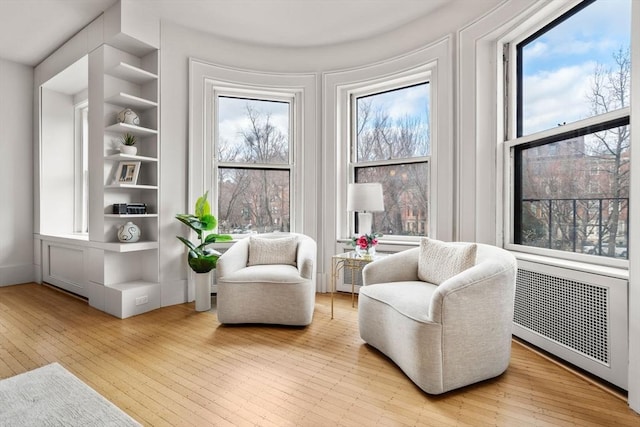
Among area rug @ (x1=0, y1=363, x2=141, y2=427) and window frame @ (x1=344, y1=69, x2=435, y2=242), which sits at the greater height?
window frame @ (x1=344, y1=69, x2=435, y2=242)

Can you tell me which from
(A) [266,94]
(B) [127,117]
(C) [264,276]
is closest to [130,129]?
(B) [127,117]

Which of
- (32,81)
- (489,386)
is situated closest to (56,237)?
(32,81)

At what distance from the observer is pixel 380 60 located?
372 centimetres

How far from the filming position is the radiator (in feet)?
6.16

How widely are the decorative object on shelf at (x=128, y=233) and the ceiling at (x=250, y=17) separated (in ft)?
7.15

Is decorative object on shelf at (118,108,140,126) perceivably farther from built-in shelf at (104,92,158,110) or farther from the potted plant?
the potted plant

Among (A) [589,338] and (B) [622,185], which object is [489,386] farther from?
(B) [622,185]

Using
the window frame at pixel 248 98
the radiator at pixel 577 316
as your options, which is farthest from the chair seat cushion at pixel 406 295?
the window frame at pixel 248 98

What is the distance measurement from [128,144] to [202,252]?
4.43 feet

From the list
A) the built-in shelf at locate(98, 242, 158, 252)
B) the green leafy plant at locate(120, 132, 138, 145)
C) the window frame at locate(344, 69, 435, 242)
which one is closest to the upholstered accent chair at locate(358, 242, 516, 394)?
the window frame at locate(344, 69, 435, 242)

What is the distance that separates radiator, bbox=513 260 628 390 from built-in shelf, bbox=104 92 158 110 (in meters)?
3.73

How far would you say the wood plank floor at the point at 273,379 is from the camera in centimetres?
167

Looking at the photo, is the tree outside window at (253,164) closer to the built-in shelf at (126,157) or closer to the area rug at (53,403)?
the built-in shelf at (126,157)

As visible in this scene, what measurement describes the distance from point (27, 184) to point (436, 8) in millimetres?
5546
